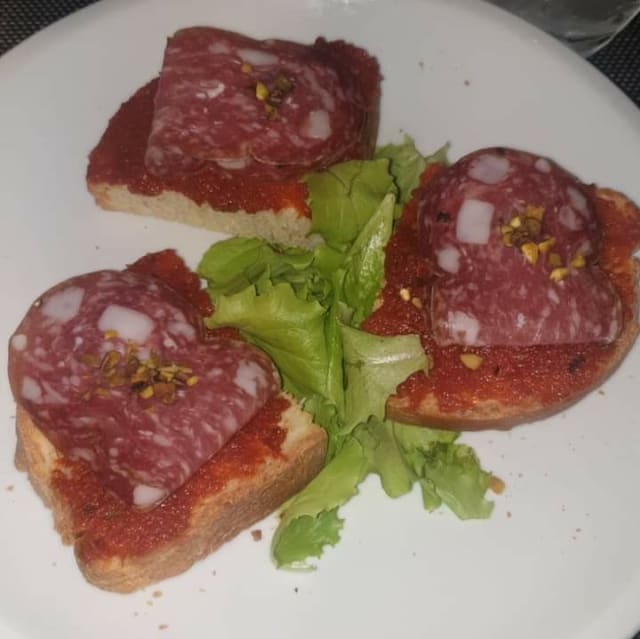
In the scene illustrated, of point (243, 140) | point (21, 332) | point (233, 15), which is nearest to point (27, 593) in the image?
point (21, 332)

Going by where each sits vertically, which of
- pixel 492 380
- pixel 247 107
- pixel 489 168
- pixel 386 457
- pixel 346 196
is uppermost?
pixel 489 168

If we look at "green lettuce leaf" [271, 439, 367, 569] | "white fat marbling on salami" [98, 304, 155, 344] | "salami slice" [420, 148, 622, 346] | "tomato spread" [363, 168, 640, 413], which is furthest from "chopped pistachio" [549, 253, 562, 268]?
"white fat marbling on salami" [98, 304, 155, 344]

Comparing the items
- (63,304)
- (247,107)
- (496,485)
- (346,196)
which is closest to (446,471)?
(496,485)

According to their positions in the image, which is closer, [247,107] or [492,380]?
[492,380]

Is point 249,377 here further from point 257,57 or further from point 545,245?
point 257,57

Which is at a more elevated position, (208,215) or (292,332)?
(292,332)

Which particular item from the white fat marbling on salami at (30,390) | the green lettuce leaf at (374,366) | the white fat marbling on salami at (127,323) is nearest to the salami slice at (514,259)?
the green lettuce leaf at (374,366)
